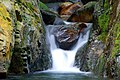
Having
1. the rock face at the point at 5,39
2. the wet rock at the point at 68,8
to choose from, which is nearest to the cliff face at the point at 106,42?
the rock face at the point at 5,39

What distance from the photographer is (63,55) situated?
55.8 ft

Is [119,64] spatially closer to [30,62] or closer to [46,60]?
[30,62]

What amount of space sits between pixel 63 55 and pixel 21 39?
17.1 ft

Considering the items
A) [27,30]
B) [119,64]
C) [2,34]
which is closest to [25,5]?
[27,30]

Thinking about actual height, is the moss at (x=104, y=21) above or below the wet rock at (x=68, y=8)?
below

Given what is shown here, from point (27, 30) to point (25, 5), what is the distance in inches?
74.0

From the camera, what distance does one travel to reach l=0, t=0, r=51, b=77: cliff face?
973 cm

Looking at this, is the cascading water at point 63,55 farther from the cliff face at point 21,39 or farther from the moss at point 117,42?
the moss at point 117,42

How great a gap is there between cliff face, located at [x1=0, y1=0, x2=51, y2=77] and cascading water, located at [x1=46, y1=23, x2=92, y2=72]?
32.4 inches

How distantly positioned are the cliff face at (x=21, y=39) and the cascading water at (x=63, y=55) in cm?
82

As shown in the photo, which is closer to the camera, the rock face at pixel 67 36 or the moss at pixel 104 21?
the moss at pixel 104 21

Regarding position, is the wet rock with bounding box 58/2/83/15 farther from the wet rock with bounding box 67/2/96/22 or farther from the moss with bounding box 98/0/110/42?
the moss with bounding box 98/0/110/42

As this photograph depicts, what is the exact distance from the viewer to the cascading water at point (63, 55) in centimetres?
1525

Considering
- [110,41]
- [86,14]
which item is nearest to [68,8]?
[86,14]
